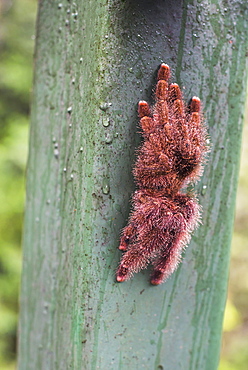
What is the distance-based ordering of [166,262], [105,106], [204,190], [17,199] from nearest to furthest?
[105,106], [166,262], [204,190], [17,199]

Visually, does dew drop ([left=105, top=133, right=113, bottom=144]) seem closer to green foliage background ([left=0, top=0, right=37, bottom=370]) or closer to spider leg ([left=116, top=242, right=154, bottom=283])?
spider leg ([left=116, top=242, right=154, bottom=283])

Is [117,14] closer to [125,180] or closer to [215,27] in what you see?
[215,27]

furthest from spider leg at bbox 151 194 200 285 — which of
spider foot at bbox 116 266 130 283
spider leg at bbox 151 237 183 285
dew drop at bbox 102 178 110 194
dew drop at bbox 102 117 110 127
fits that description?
dew drop at bbox 102 117 110 127

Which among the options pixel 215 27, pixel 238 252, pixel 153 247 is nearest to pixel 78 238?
pixel 153 247

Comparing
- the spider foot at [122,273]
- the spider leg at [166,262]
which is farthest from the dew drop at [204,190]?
the spider foot at [122,273]

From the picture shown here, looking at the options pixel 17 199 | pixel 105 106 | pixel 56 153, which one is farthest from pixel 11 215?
pixel 105 106

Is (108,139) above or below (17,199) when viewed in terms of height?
below

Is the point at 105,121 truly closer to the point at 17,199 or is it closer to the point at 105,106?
the point at 105,106

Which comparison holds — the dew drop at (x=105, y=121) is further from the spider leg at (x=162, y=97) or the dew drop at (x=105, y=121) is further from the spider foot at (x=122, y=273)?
the spider foot at (x=122, y=273)
